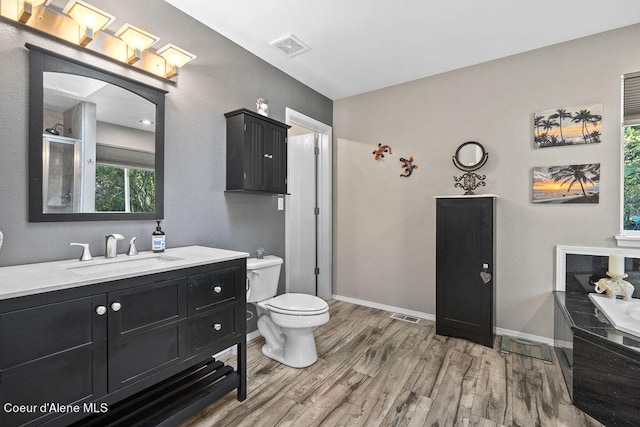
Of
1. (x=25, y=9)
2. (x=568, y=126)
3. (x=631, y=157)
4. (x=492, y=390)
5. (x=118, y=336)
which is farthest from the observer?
(x=568, y=126)

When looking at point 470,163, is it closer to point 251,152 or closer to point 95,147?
point 251,152

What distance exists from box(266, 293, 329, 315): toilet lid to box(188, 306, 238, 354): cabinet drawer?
0.45 metres

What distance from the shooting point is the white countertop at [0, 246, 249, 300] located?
110cm

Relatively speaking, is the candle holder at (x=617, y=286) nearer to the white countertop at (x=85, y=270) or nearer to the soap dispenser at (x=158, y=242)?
the white countertop at (x=85, y=270)

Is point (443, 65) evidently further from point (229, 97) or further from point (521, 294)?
point (521, 294)

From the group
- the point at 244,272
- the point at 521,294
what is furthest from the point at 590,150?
the point at 244,272

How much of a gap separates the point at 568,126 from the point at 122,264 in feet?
11.2

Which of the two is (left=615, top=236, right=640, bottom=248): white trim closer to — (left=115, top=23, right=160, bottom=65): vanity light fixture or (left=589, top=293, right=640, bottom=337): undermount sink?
(left=589, top=293, right=640, bottom=337): undermount sink

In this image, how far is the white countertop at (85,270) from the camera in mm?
1099

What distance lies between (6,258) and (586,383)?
3.14m

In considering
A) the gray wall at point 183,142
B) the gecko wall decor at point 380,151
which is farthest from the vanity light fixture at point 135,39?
the gecko wall decor at point 380,151

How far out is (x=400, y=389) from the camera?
1980 mm

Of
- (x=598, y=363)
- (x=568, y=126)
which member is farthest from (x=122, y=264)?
(x=568, y=126)

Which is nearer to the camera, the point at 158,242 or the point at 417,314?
the point at 158,242
